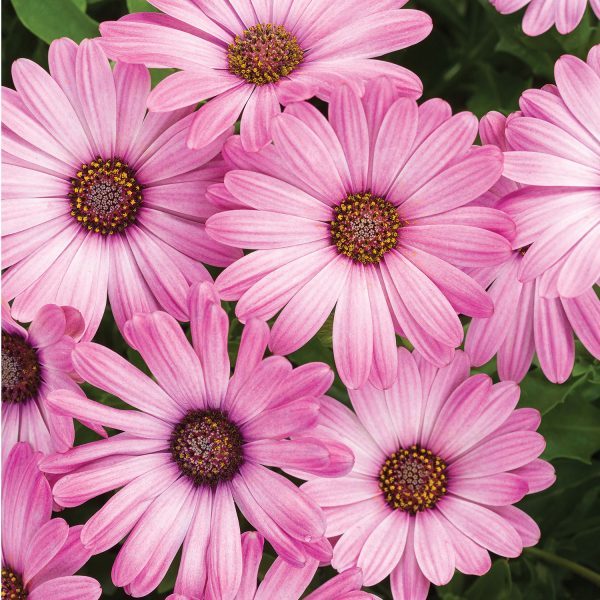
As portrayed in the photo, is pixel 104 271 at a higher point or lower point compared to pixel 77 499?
higher

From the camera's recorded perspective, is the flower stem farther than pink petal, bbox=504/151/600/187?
Yes

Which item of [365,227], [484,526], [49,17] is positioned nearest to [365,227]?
[365,227]

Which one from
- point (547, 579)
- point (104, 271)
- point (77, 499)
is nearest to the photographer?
point (77, 499)

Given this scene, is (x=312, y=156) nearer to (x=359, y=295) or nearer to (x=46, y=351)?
(x=359, y=295)

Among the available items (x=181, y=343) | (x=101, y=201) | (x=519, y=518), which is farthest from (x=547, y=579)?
(x=101, y=201)

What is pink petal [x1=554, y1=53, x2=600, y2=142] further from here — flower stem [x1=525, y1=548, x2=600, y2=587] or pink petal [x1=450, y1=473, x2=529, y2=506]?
flower stem [x1=525, y1=548, x2=600, y2=587]

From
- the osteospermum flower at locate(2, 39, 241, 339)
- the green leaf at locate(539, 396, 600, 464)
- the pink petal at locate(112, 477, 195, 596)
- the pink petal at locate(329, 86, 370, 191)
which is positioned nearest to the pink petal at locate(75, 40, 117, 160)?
the osteospermum flower at locate(2, 39, 241, 339)
